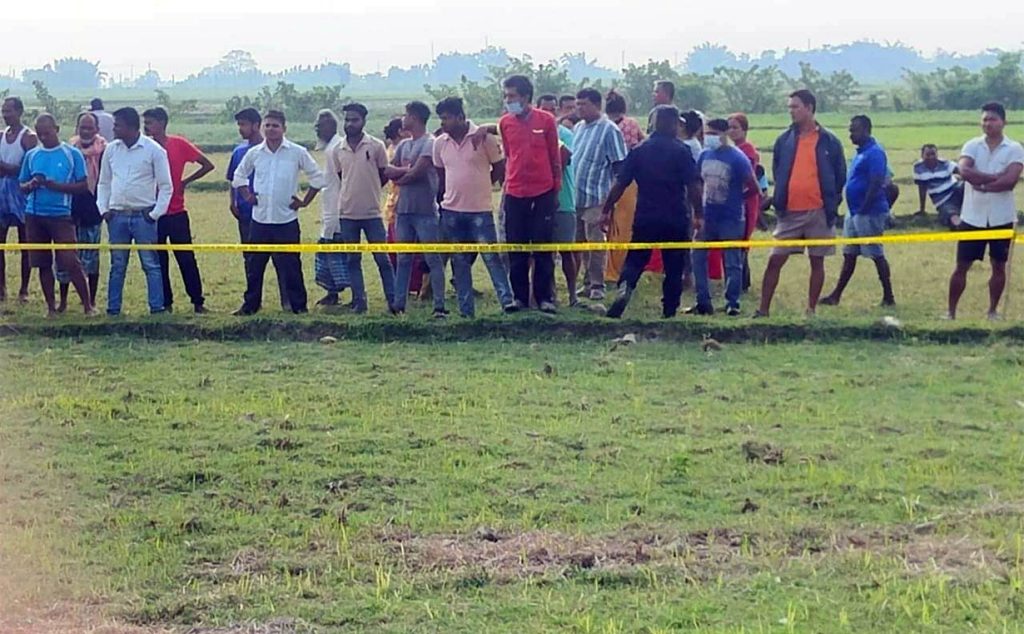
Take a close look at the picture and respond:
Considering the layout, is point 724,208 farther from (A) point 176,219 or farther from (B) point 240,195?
(A) point 176,219

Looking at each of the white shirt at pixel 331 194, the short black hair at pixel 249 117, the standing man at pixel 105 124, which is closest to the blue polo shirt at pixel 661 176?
the white shirt at pixel 331 194

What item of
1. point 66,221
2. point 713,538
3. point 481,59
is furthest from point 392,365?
point 481,59

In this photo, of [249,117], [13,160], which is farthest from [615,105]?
[13,160]

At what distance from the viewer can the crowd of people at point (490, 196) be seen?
1113cm

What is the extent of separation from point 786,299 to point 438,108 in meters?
3.56

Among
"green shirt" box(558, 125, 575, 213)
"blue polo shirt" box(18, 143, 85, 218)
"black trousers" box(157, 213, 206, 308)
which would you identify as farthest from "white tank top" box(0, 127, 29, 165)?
"green shirt" box(558, 125, 575, 213)

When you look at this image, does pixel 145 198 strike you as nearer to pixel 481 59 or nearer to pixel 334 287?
pixel 334 287

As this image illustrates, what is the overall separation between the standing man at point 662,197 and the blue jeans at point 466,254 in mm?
884

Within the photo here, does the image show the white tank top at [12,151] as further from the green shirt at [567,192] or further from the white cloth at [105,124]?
the green shirt at [567,192]

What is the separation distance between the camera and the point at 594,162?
1215 centimetres

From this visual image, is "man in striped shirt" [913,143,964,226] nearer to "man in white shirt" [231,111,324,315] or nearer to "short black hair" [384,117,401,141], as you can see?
"short black hair" [384,117,401,141]

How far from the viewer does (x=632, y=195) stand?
515 inches

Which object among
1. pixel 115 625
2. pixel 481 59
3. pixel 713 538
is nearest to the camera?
pixel 115 625

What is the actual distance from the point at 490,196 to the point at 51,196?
3.57 meters
